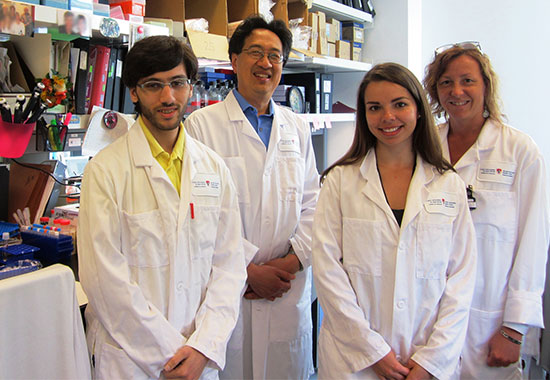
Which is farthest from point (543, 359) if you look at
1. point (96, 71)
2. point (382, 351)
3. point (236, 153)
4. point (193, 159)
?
point (96, 71)

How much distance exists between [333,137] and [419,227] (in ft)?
9.49

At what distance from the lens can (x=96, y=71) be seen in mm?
1987

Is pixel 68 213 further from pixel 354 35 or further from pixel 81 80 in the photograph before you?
pixel 354 35

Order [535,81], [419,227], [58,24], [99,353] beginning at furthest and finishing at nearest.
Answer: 1. [535,81]
2. [58,24]
3. [419,227]
4. [99,353]

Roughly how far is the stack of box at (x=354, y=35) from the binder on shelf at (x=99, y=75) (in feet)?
8.26

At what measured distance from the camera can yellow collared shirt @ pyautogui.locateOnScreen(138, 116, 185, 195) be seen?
58.4 inches

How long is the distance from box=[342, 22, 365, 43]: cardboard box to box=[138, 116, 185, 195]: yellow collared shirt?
9.52ft

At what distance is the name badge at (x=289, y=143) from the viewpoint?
76.4 inches

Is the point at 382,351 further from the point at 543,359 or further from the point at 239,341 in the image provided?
the point at 543,359

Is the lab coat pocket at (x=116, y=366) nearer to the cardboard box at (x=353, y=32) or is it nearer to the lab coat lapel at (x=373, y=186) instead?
the lab coat lapel at (x=373, y=186)

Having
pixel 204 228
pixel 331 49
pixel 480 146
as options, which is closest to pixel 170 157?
pixel 204 228

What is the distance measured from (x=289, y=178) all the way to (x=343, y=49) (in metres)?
2.29

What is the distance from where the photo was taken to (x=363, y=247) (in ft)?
4.95

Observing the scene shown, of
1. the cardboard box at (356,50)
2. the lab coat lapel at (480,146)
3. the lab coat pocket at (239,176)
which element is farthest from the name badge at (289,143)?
the cardboard box at (356,50)
